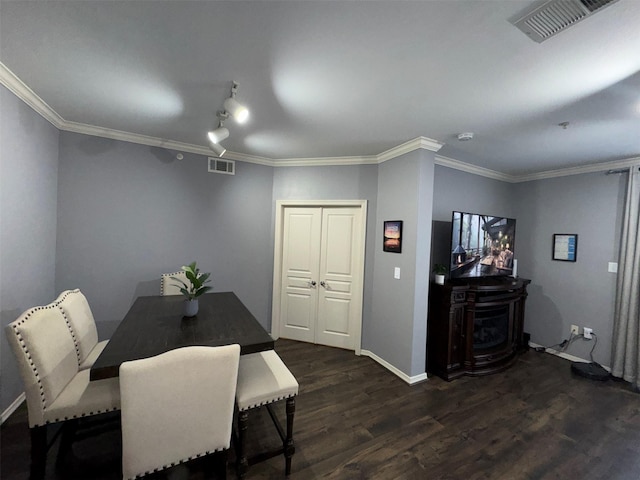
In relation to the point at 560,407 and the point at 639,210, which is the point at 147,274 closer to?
the point at 560,407

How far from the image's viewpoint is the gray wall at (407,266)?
2.79m

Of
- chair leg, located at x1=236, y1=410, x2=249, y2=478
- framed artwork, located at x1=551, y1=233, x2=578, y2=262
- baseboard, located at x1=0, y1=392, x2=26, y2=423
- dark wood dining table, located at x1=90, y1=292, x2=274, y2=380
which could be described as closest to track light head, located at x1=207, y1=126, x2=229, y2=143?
dark wood dining table, located at x1=90, y1=292, x2=274, y2=380

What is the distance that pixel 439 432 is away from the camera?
2104 millimetres

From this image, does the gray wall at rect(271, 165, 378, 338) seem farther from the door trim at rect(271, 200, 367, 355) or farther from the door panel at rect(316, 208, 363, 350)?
the door panel at rect(316, 208, 363, 350)

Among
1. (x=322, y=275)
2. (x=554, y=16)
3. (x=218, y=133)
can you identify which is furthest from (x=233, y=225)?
(x=554, y=16)

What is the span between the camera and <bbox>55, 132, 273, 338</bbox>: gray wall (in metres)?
2.71

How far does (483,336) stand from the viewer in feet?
10.5

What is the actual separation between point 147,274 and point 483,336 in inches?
163

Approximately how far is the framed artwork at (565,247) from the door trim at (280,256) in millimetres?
2877

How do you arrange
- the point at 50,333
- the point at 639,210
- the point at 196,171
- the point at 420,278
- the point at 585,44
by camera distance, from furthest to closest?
the point at 196,171 → the point at 639,210 → the point at 420,278 → the point at 50,333 → the point at 585,44

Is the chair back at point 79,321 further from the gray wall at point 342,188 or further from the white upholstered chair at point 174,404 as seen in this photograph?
the gray wall at point 342,188

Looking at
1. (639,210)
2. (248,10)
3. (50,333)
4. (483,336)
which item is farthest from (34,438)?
(639,210)

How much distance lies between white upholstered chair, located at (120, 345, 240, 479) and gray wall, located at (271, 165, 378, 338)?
2351mm

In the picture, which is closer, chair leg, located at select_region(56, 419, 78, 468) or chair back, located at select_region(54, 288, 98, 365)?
chair leg, located at select_region(56, 419, 78, 468)
